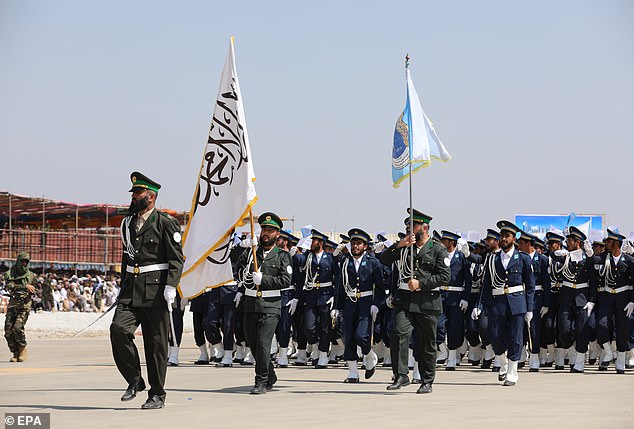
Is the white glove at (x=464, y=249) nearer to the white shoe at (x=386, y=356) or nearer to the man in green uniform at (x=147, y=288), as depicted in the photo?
the white shoe at (x=386, y=356)

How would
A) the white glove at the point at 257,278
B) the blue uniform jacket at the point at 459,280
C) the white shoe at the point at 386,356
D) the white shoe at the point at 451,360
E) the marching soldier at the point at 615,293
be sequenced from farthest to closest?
the white shoe at the point at 386,356, the blue uniform jacket at the point at 459,280, the white shoe at the point at 451,360, the marching soldier at the point at 615,293, the white glove at the point at 257,278

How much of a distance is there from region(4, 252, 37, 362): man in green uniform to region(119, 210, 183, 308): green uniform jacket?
8.35 metres

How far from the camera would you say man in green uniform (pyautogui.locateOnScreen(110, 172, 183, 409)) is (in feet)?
36.0

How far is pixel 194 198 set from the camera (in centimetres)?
1398

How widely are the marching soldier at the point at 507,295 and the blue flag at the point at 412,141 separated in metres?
1.64

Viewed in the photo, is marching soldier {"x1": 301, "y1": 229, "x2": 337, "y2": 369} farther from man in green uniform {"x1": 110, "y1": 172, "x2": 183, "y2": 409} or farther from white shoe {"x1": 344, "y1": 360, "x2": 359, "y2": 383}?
man in green uniform {"x1": 110, "y1": 172, "x2": 183, "y2": 409}

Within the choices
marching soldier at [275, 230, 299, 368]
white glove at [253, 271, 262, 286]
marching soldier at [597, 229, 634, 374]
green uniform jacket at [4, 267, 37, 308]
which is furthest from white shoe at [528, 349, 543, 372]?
green uniform jacket at [4, 267, 37, 308]

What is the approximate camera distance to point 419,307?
43.2 feet

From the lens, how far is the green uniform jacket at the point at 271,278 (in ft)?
43.0

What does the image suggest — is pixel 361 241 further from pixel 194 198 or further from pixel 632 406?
pixel 632 406

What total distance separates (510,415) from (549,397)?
85.1 inches

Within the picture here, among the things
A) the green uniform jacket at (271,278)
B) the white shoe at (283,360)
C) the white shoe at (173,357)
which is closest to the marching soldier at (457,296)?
the white shoe at (283,360)

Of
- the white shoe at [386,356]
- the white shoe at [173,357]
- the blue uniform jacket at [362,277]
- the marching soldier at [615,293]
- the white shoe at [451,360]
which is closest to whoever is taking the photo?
the blue uniform jacket at [362,277]

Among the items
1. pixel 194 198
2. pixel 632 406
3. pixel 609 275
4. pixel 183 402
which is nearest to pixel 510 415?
pixel 632 406
